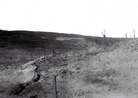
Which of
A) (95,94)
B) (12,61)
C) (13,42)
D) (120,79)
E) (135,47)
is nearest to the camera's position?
(95,94)

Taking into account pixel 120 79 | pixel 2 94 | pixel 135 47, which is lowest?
pixel 2 94

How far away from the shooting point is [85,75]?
2189cm

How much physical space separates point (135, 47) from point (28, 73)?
11.2 metres

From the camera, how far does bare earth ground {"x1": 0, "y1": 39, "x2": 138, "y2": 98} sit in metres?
19.7

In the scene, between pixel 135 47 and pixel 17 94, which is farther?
pixel 135 47

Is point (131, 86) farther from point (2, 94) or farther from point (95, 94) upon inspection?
point (2, 94)

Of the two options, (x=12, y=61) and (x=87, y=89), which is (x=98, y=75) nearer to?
(x=87, y=89)

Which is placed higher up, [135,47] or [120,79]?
[135,47]

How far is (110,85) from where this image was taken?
1994 cm

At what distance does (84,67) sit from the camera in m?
23.2

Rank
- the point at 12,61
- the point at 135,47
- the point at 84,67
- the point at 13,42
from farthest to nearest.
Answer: the point at 13,42 → the point at 12,61 → the point at 135,47 → the point at 84,67

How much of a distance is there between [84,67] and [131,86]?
17.3 feet

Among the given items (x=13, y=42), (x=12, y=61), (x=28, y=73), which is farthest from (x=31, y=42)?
(x=28, y=73)

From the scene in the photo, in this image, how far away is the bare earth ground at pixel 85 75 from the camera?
64.7 feet
